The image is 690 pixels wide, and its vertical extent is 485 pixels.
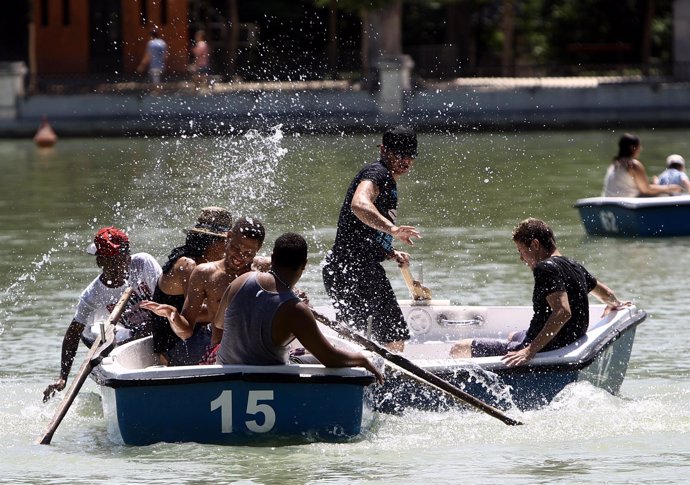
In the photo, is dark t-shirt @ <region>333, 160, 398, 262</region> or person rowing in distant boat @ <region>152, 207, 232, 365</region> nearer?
person rowing in distant boat @ <region>152, 207, 232, 365</region>

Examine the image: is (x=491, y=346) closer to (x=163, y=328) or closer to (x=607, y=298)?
(x=607, y=298)

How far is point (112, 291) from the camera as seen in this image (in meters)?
10.1

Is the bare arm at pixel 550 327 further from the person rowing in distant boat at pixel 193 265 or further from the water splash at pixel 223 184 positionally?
the water splash at pixel 223 184

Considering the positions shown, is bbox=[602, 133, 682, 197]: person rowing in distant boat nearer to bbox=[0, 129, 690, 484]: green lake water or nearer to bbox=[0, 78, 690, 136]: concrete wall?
→ bbox=[0, 129, 690, 484]: green lake water

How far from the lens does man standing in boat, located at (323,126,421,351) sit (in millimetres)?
10078

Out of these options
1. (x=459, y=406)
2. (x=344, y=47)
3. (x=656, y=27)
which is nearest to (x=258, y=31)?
(x=344, y=47)

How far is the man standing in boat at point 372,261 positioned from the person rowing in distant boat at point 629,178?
7.60m

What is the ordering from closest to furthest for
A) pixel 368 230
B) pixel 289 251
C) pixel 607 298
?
pixel 289 251
pixel 368 230
pixel 607 298

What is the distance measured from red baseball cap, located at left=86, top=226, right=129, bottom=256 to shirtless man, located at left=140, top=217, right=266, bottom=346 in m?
0.56

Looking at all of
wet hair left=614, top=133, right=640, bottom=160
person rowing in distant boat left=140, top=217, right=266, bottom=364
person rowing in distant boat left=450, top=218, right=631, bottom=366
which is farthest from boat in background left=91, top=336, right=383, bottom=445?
wet hair left=614, top=133, right=640, bottom=160

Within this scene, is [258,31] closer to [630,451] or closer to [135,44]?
[135,44]

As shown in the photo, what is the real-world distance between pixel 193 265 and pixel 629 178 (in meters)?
9.05

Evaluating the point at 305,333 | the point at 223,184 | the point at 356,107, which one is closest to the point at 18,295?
the point at 223,184

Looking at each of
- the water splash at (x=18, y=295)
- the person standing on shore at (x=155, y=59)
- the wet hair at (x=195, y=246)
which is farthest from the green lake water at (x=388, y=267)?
the person standing on shore at (x=155, y=59)
